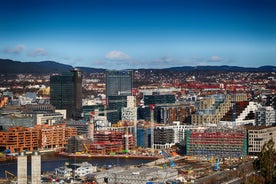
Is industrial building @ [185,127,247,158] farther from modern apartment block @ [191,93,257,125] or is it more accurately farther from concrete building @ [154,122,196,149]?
modern apartment block @ [191,93,257,125]

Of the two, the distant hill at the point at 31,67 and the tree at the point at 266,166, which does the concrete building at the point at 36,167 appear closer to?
the tree at the point at 266,166

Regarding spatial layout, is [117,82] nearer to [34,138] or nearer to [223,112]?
[223,112]

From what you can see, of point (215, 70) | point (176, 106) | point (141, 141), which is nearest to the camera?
point (141, 141)

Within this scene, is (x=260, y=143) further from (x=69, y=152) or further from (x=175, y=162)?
(x=69, y=152)

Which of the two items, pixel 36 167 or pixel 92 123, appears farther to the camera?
pixel 92 123

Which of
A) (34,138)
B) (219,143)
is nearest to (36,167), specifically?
(219,143)

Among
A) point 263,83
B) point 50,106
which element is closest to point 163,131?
point 50,106
